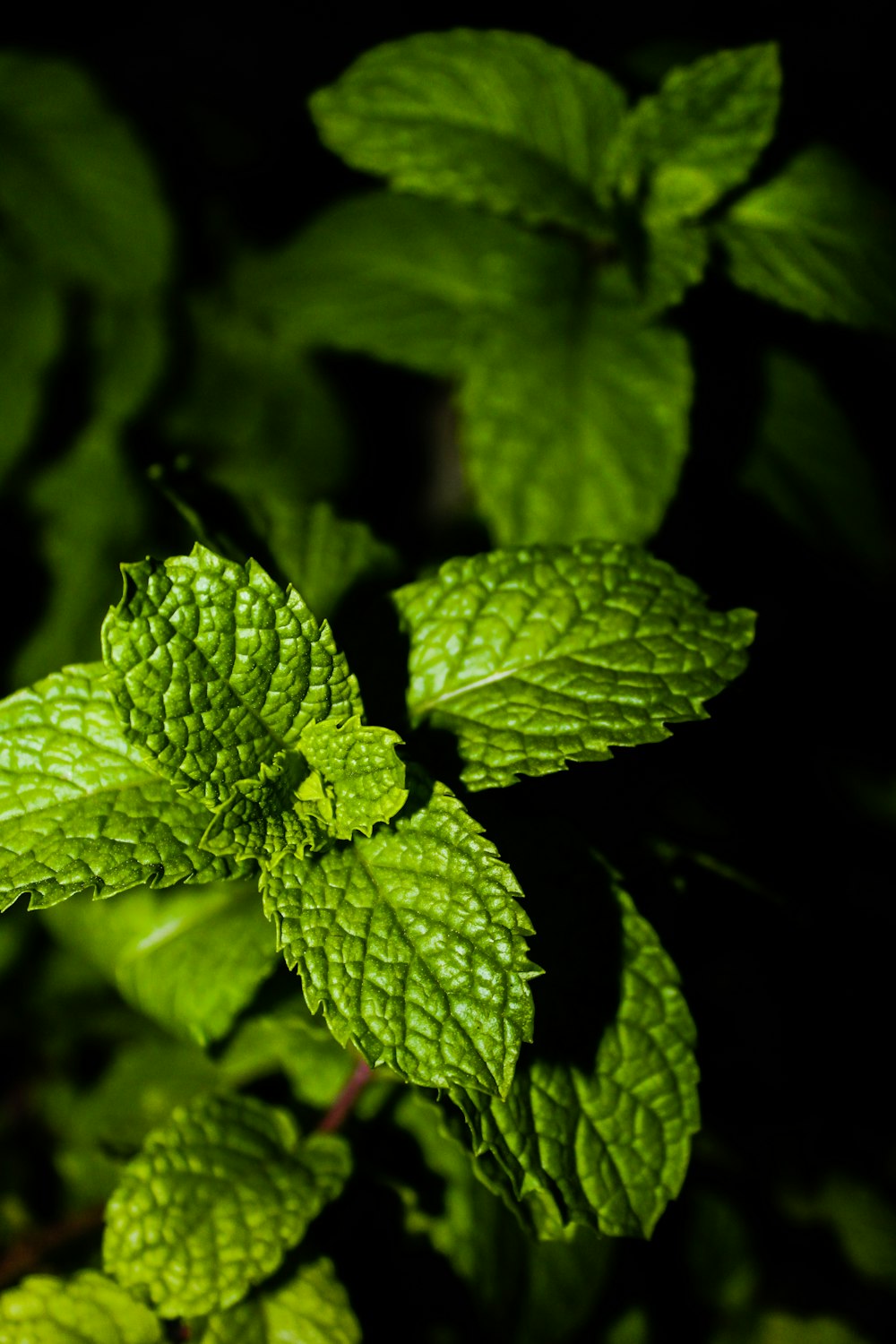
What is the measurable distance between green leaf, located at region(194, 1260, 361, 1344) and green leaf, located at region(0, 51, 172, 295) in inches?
52.9

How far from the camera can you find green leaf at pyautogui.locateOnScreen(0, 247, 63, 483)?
149 centimetres

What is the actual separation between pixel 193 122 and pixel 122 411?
30.5 inches

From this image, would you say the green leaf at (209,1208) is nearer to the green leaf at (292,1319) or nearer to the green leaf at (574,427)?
the green leaf at (292,1319)

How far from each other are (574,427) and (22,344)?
3.09ft

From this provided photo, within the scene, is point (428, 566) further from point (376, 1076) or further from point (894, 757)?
point (894, 757)

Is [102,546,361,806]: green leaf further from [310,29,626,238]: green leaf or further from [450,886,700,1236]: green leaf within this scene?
[310,29,626,238]: green leaf

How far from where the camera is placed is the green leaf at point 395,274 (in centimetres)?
122

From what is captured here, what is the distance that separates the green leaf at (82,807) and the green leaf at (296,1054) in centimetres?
25

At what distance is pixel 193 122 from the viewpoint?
209cm

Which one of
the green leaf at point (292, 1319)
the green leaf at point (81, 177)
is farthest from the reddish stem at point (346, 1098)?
the green leaf at point (81, 177)

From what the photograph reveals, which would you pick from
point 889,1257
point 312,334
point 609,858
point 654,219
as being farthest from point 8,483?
point 889,1257

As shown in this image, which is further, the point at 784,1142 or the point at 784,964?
the point at 784,1142

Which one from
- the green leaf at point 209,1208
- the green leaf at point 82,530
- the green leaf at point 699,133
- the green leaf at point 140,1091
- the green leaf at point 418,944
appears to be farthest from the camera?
the green leaf at point 82,530

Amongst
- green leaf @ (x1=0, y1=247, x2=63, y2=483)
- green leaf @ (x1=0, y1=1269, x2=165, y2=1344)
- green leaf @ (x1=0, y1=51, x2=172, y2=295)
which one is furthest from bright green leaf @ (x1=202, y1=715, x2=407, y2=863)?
green leaf @ (x1=0, y1=51, x2=172, y2=295)
